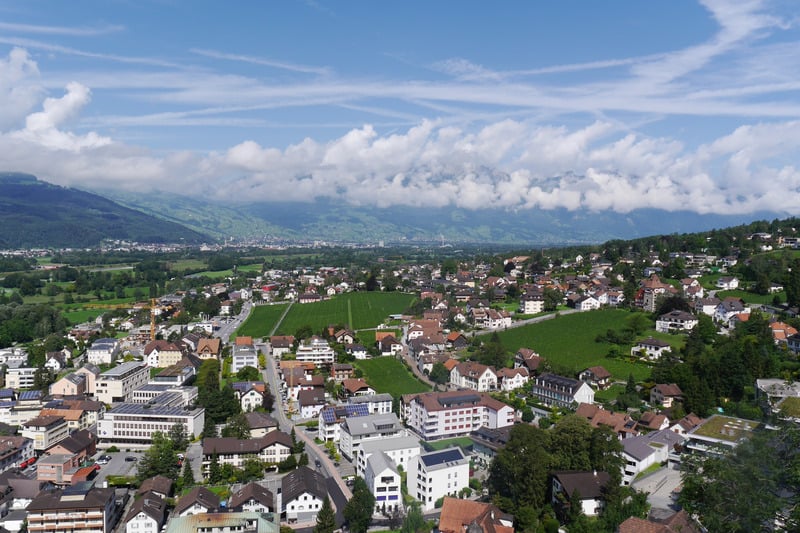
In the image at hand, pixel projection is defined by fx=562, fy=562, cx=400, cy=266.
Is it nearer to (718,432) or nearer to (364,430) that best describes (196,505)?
(364,430)

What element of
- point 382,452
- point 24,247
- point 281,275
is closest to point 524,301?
point 382,452

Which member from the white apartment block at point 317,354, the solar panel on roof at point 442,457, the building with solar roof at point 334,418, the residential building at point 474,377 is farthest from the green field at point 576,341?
the solar panel on roof at point 442,457

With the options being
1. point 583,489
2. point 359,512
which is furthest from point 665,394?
point 359,512

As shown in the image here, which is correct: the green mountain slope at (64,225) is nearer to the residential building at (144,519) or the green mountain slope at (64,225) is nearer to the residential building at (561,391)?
the residential building at (144,519)

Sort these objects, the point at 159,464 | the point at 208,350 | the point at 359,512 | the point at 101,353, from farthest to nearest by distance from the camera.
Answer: the point at 208,350, the point at 101,353, the point at 159,464, the point at 359,512

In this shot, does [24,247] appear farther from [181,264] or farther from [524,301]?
[524,301]

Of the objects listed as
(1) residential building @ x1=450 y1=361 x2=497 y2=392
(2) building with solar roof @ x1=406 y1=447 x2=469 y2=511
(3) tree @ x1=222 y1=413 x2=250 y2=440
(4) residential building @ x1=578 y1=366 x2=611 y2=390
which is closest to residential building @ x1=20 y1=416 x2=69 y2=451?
(3) tree @ x1=222 y1=413 x2=250 y2=440
